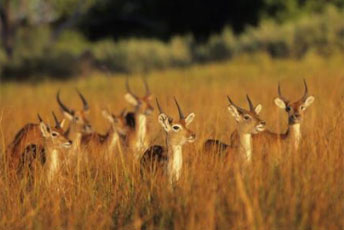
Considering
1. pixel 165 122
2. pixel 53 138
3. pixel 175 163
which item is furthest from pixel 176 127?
pixel 53 138

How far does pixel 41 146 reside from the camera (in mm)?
7367

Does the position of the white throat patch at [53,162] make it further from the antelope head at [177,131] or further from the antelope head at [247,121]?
the antelope head at [247,121]

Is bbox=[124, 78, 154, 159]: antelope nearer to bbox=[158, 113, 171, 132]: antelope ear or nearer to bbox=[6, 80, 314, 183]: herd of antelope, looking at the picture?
bbox=[6, 80, 314, 183]: herd of antelope

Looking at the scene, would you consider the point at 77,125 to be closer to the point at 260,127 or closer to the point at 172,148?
the point at 260,127

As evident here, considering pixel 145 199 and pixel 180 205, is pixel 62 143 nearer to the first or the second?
pixel 145 199

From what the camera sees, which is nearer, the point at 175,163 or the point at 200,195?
the point at 200,195

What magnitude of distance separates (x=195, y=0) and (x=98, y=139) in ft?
81.2

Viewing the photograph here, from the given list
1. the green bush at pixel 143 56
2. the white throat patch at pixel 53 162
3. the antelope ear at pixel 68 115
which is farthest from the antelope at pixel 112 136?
the green bush at pixel 143 56

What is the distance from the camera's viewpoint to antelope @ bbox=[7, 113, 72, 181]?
6.82 meters

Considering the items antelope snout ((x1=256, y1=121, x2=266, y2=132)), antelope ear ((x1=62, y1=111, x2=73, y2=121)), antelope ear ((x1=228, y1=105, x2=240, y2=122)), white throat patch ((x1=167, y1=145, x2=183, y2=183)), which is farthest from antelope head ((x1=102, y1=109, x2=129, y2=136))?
white throat patch ((x1=167, y1=145, x2=183, y2=183))

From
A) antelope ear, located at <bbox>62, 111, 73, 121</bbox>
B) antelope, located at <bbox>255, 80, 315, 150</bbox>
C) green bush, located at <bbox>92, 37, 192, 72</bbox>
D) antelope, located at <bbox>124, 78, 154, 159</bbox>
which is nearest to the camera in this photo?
antelope, located at <bbox>255, 80, 315, 150</bbox>

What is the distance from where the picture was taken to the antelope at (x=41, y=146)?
6.82 meters

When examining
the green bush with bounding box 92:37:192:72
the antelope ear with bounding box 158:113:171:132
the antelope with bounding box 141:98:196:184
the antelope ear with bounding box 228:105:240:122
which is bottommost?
the antelope with bounding box 141:98:196:184

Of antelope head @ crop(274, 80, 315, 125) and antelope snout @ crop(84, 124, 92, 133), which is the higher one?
antelope head @ crop(274, 80, 315, 125)
